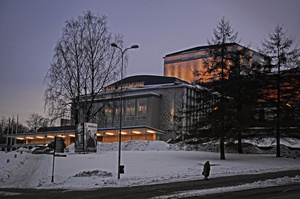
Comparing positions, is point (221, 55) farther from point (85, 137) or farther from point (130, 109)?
point (130, 109)

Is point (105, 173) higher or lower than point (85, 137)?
lower

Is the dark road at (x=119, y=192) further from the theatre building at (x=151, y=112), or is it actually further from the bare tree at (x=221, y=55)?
the theatre building at (x=151, y=112)

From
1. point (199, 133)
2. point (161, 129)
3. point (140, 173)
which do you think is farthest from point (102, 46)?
point (161, 129)

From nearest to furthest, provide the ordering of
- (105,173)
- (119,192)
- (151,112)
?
(119,192) → (105,173) → (151,112)

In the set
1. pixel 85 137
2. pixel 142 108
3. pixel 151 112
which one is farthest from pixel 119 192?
pixel 142 108

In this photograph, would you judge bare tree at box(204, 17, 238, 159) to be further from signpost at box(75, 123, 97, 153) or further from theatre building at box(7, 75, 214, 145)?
theatre building at box(7, 75, 214, 145)

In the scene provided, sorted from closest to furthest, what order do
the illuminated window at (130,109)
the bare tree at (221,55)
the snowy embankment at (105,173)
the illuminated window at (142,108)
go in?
the snowy embankment at (105,173)
the bare tree at (221,55)
the illuminated window at (142,108)
the illuminated window at (130,109)

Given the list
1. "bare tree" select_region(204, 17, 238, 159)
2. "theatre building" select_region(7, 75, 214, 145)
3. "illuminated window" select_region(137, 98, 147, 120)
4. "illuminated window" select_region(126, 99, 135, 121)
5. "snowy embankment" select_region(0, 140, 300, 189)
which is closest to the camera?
"snowy embankment" select_region(0, 140, 300, 189)

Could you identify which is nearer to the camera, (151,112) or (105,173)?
(105,173)

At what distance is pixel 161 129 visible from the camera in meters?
64.7

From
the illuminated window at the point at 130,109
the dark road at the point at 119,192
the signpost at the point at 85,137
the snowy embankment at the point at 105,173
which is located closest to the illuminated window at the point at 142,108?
the illuminated window at the point at 130,109

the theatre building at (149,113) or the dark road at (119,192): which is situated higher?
the theatre building at (149,113)

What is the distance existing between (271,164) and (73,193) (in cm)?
1915

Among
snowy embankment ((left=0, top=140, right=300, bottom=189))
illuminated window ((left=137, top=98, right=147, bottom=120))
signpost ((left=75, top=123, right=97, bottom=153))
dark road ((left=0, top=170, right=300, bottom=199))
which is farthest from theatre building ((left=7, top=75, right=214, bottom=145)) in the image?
dark road ((left=0, top=170, right=300, bottom=199))
